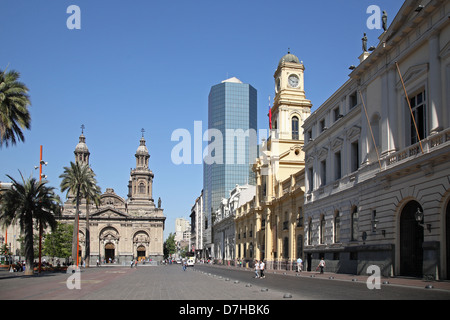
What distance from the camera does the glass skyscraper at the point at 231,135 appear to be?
155250mm

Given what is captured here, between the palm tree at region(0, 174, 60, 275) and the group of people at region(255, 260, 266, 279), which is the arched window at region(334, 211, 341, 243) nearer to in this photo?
the group of people at region(255, 260, 266, 279)

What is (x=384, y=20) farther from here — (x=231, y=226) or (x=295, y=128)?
(x=231, y=226)

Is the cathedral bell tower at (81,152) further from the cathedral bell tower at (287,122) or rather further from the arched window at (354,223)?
the arched window at (354,223)

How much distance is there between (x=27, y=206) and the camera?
39.6 m

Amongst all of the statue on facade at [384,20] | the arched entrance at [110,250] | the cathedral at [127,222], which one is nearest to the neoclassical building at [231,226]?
the cathedral at [127,222]

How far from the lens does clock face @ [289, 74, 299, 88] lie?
60906 millimetres

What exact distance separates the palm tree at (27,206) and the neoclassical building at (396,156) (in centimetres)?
2331

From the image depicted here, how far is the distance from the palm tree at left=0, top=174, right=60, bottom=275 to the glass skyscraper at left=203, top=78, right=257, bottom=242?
113m

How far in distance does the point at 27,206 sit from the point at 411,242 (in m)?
29.1

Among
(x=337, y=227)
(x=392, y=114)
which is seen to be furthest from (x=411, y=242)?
(x=337, y=227)

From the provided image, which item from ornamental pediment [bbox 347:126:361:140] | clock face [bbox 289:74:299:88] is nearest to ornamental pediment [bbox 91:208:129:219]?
clock face [bbox 289:74:299:88]
